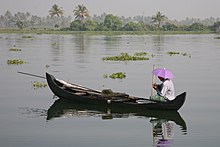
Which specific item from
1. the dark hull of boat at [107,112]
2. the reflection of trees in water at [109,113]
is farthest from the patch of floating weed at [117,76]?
the dark hull of boat at [107,112]

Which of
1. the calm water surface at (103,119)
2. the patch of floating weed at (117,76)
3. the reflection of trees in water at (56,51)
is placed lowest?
the calm water surface at (103,119)

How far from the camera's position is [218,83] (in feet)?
66.1

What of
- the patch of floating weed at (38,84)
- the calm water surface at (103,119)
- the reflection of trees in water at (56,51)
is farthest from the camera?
the reflection of trees in water at (56,51)

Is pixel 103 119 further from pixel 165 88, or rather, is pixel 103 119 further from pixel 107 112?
pixel 165 88

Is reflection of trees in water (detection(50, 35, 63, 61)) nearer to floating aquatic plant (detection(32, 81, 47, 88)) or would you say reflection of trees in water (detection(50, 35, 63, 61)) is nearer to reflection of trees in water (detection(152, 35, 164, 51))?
reflection of trees in water (detection(152, 35, 164, 51))

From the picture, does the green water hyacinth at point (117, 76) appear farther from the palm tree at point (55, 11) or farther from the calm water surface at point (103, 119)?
the palm tree at point (55, 11)

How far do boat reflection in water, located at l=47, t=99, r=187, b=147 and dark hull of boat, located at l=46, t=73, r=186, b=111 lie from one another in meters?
0.17

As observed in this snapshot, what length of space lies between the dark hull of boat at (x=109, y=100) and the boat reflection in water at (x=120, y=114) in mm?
168

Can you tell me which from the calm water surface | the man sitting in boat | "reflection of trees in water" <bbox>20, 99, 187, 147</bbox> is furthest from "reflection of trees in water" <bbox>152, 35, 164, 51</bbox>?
the man sitting in boat

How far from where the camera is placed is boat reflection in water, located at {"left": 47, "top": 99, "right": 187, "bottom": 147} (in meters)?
12.3

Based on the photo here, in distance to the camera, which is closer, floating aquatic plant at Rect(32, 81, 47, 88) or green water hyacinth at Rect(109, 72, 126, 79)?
floating aquatic plant at Rect(32, 81, 47, 88)

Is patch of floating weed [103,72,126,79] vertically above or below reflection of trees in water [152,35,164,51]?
below

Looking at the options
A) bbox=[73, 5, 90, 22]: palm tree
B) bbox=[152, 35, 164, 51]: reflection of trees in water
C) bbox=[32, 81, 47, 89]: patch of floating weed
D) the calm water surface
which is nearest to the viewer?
the calm water surface

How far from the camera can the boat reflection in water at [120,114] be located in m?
12.3
